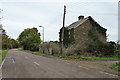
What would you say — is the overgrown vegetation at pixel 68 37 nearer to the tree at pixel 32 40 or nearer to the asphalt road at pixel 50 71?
the tree at pixel 32 40

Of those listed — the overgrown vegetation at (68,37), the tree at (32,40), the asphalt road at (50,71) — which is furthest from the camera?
the tree at (32,40)

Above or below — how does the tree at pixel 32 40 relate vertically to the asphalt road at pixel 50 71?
above

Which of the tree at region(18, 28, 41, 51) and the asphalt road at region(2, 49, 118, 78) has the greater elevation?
the tree at region(18, 28, 41, 51)

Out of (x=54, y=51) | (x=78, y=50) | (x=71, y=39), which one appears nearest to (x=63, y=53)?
(x=78, y=50)

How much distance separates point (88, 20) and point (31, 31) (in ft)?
147

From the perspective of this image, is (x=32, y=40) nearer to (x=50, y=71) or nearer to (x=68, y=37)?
(x=68, y=37)

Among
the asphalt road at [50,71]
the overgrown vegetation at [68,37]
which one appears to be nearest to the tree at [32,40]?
the overgrown vegetation at [68,37]

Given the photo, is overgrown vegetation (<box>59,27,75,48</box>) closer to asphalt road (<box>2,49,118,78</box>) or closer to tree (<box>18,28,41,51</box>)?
tree (<box>18,28,41,51</box>)

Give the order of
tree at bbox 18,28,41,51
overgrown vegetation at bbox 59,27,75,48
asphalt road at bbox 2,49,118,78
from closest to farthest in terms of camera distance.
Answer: asphalt road at bbox 2,49,118,78 < overgrown vegetation at bbox 59,27,75,48 < tree at bbox 18,28,41,51

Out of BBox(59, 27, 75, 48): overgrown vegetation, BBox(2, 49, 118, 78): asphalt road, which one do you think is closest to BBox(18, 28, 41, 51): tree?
BBox(59, 27, 75, 48): overgrown vegetation

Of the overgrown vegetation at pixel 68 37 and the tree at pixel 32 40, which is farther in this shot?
the tree at pixel 32 40

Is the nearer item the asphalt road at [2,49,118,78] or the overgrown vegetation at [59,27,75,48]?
the asphalt road at [2,49,118,78]

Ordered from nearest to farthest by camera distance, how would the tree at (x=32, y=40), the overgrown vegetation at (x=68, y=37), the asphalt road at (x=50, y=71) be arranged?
the asphalt road at (x=50, y=71), the overgrown vegetation at (x=68, y=37), the tree at (x=32, y=40)

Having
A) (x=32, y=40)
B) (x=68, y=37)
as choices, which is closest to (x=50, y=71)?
(x=68, y=37)
